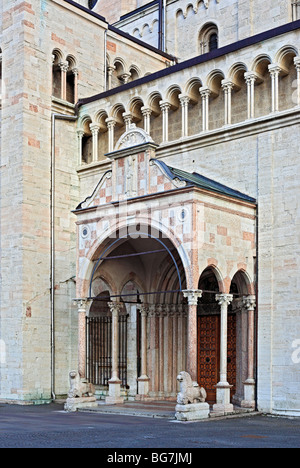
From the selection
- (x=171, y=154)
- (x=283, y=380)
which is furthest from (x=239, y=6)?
(x=283, y=380)

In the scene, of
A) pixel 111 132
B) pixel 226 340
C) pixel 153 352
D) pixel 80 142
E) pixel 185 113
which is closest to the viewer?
pixel 226 340

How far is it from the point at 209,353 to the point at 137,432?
22.5 ft

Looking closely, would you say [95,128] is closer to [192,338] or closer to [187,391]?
[192,338]

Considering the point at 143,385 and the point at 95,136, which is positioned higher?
the point at 95,136

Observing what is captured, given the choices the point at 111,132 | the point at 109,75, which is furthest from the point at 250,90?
the point at 109,75

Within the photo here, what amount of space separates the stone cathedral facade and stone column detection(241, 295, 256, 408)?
37 millimetres

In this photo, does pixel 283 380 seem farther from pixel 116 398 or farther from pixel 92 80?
pixel 92 80

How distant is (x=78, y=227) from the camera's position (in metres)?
21.0

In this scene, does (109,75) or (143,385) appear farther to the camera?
(109,75)

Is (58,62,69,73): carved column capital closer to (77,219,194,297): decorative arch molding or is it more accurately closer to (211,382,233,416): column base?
(77,219,194,297): decorative arch molding

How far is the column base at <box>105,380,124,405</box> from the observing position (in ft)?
70.2

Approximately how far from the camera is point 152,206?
18.9 m

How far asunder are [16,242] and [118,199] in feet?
15.2

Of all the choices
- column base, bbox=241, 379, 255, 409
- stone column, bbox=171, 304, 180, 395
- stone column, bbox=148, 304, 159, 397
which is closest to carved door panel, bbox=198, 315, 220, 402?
stone column, bbox=171, 304, 180, 395
